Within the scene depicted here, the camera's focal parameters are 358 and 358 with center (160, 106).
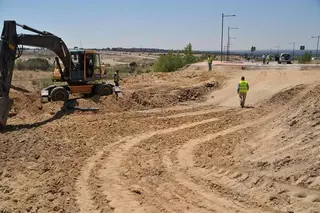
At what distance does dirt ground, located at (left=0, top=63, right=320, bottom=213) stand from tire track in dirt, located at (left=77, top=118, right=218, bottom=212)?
0.07 feet

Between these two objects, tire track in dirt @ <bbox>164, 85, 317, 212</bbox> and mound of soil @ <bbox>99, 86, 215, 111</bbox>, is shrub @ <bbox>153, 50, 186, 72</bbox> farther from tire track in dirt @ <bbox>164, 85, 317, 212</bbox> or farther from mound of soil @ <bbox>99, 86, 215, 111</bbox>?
tire track in dirt @ <bbox>164, 85, 317, 212</bbox>

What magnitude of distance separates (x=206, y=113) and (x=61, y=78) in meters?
6.94

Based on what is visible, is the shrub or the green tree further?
the green tree

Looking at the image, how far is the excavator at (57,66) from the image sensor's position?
1203cm

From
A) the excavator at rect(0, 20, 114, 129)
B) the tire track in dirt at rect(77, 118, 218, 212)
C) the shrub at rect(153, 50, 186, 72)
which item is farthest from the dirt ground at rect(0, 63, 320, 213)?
the shrub at rect(153, 50, 186, 72)

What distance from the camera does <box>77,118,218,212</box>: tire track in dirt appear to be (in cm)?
642

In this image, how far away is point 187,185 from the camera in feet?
24.2

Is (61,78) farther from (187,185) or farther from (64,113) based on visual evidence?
(187,185)

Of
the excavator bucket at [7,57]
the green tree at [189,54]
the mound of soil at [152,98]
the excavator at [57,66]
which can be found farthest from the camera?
the green tree at [189,54]

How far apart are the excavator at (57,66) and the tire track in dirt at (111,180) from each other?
4162mm

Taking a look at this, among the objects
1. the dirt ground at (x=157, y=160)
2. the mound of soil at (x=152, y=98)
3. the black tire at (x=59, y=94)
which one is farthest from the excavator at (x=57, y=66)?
the mound of soil at (x=152, y=98)

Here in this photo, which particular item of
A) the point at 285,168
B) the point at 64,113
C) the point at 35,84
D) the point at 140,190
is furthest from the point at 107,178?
the point at 35,84

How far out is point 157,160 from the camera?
9156mm

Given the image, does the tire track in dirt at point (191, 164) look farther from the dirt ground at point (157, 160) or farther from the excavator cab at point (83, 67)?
the excavator cab at point (83, 67)
